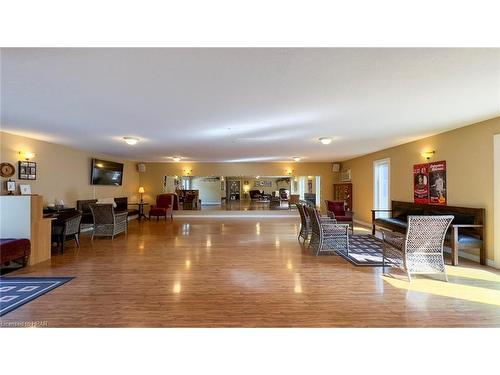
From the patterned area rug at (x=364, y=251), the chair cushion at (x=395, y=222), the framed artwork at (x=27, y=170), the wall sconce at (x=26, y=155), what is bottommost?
the patterned area rug at (x=364, y=251)

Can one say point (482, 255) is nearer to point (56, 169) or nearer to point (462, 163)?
point (462, 163)

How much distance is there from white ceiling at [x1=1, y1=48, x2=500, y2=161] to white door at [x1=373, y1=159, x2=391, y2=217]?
2.67 meters

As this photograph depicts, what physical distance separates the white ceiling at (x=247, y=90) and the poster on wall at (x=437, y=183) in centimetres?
85

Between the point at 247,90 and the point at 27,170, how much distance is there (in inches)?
233

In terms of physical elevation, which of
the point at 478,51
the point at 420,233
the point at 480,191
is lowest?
the point at 420,233

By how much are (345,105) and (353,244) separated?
11.7ft

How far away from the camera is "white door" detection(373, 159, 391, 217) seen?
8027 mm

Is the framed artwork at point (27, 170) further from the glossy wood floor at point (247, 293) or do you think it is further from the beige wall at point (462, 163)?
the beige wall at point (462, 163)

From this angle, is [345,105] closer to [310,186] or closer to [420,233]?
[420,233]

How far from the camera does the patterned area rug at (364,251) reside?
15.2 ft

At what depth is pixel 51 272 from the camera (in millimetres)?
4102

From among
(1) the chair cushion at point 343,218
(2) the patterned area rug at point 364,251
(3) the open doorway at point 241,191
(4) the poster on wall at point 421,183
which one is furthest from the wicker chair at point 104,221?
(4) the poster on wall at point 421,183

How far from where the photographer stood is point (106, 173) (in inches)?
366
